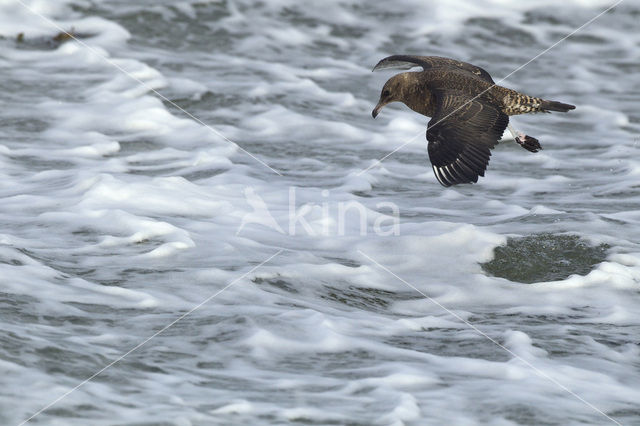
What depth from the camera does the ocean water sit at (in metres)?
4.58

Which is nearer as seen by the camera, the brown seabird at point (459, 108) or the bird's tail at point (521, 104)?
the brown seabird at point (459, 108)

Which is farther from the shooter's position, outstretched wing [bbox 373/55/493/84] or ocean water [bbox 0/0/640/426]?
outstretched wing [bbox 373/55/493/84]

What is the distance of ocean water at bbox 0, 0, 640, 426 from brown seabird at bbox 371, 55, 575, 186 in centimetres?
57

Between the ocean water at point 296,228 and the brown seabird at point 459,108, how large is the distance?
569 millimetres

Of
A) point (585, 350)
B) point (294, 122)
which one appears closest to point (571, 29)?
→ point (294, 122)

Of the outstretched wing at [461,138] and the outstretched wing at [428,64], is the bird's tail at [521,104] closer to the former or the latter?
the outstretched wing at [461,138]

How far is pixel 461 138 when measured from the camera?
6754 millimetres

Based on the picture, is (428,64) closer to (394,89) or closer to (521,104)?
(394,89)

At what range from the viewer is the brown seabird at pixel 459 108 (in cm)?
668

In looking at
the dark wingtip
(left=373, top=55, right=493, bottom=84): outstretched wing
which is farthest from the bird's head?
the dark wingtip

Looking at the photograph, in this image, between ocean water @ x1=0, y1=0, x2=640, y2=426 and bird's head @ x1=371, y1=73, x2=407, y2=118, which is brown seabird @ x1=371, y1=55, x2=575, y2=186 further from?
ocean water @ x1=0, y1=0, x2=640, y2=426

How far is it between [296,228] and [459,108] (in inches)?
54.4

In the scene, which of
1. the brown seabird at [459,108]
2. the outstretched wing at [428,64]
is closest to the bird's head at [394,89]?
the brown seabird at [459,108]

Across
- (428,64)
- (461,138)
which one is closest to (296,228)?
(461,138)
